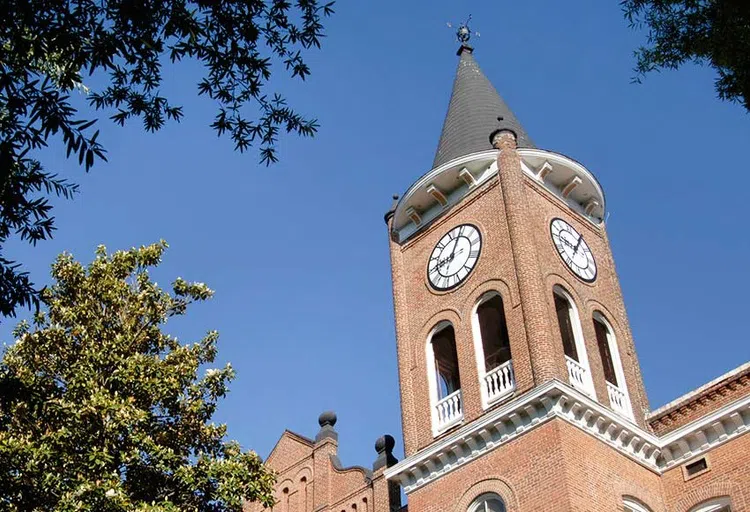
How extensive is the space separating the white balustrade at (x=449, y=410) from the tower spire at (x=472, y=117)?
758 centimetres

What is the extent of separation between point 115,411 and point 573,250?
1475cm

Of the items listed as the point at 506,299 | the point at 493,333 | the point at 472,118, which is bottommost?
the point at 506,299

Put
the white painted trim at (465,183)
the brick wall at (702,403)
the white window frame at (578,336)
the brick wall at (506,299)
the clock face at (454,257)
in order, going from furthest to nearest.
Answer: the white painted trim at (465,183), the clock face at (454,257), the white window frame at (578,336), the brick wall at (506,299), the brick wall at (702,403)

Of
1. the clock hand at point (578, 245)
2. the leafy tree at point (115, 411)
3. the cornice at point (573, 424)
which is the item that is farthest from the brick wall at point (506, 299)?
the leafy tree at point (115, 411)

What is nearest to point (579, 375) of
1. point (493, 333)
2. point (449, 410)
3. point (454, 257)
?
point (449, 410)

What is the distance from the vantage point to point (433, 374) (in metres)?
27.5

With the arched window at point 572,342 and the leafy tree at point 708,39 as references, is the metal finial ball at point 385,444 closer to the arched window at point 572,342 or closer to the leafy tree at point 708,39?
the arched window at point 572,342

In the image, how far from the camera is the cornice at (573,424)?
23.2 m

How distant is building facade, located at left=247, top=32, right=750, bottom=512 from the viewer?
23.1 m

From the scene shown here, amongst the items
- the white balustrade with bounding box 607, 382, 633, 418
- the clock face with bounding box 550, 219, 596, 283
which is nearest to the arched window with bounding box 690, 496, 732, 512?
the white balustrade with bounding box 607, 382, 633, 418

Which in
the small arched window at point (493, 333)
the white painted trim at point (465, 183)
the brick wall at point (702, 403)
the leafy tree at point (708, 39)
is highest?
the white painted trim at point (465, 183)

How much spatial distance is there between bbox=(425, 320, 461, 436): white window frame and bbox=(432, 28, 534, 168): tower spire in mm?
5240

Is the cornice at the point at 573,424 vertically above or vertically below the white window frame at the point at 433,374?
below

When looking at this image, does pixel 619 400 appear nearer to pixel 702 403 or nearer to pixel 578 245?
pixel 702 403
